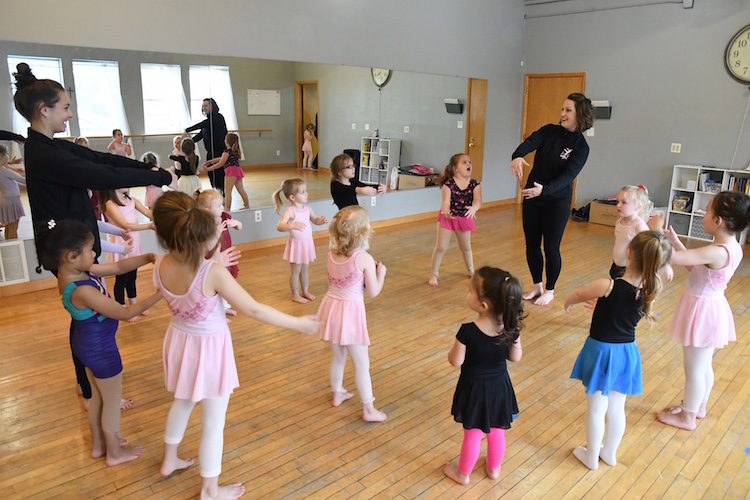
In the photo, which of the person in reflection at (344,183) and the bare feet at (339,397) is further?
the person in reflection at (344,183)

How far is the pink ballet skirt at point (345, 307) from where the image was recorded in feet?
8.58

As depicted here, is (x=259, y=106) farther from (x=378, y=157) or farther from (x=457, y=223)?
(x=457, y=223)

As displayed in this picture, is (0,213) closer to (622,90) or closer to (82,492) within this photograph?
(82,492)

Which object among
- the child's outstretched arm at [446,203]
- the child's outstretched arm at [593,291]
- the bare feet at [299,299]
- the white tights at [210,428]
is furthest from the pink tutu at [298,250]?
the child's outstretched arm at [593,291]

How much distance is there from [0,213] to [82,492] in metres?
3.40

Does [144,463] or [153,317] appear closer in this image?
[144,463]

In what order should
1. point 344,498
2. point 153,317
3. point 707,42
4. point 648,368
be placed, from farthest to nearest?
point 707,42
point 153,317
point 648,368
point 344,498

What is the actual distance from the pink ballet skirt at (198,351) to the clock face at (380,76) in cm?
598

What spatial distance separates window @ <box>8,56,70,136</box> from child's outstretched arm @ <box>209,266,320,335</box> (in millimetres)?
3667

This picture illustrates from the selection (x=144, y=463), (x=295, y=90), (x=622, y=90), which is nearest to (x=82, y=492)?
(x=144, y=463)

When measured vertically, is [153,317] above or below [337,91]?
below

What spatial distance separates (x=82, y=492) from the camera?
2.25 meters

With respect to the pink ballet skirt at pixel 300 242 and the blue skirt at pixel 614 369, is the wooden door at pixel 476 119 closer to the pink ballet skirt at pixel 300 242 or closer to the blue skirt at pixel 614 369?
the pink ballet skirt at pixel 300 242

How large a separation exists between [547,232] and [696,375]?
190cm
